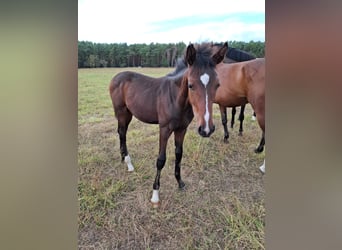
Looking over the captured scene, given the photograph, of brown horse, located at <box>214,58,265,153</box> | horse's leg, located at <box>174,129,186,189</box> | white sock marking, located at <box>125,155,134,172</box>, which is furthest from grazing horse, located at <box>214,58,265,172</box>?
white sock marking, located at <box>125,155,134,172</box>

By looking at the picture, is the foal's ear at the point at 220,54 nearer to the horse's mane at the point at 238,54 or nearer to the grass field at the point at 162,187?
the horse's mane at the point at 238,54

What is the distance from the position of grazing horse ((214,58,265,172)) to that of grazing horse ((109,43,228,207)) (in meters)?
0.05

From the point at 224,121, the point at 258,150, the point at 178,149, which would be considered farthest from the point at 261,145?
the point at 178,149

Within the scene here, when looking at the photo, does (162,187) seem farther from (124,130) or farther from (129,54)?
(129,54)

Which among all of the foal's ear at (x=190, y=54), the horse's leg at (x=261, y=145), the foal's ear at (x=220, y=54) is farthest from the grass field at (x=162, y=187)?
the foal's ear at (x=220, y=54)

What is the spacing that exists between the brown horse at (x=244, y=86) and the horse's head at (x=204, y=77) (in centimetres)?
4

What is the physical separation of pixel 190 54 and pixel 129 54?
326 mm
